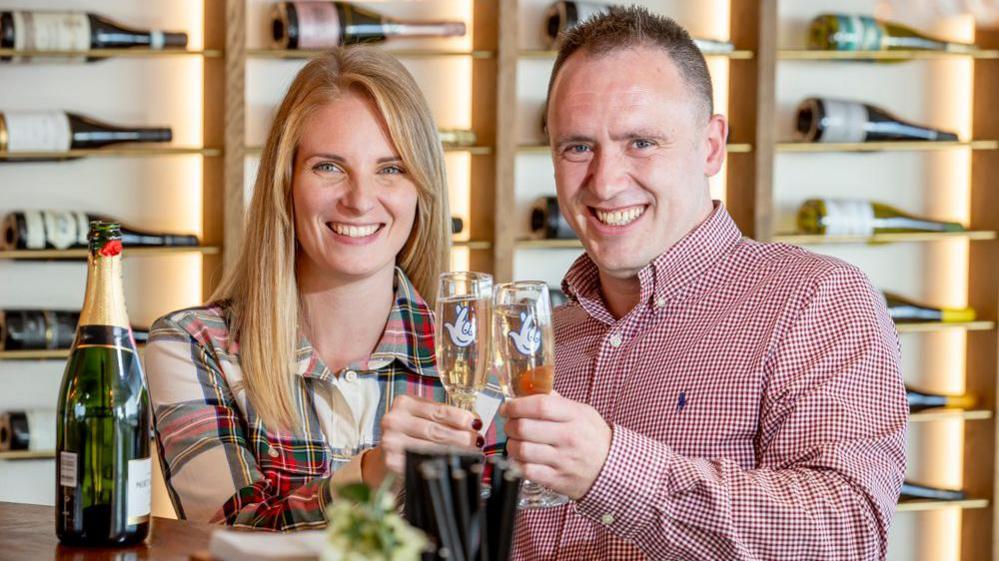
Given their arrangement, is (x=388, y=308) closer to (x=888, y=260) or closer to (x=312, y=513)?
(x=312, y=513)

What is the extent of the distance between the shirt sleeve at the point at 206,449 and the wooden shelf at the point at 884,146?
301 cm

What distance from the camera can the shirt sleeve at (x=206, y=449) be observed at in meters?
1.87

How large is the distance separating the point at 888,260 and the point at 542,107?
145cm

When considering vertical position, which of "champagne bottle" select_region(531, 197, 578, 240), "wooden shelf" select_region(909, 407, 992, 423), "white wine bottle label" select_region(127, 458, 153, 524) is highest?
"champagne bottle" select_region(531, 197, 578, 240)

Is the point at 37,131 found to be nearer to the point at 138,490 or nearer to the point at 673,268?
the point at 673,268

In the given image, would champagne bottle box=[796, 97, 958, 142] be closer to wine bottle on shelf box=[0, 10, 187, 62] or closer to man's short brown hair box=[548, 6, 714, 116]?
wine bottle on shelf box=[0, 10, 187, 62]

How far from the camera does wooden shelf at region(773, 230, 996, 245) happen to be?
183 inches

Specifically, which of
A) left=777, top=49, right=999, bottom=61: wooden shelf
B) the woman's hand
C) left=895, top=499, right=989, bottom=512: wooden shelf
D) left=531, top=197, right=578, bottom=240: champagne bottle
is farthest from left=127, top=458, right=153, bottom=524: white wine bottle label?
left=895, top=499, right=989, bottom=512: wooden shelf

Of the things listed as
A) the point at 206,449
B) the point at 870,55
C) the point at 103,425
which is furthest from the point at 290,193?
the point at 870,55

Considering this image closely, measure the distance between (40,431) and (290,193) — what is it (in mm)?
2261

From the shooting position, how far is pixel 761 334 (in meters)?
1.95

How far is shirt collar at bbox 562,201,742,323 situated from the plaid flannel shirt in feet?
0.80

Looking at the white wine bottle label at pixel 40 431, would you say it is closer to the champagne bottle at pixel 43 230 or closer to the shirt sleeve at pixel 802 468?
the champagne bottle at pixel 43 230

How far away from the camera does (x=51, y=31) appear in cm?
399
